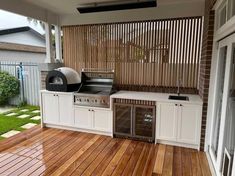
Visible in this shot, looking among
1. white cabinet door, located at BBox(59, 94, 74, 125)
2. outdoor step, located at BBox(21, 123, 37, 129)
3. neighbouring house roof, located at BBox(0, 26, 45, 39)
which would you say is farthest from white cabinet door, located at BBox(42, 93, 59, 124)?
neighbouring house roof, located at BBox(0, 26, 45, 39)

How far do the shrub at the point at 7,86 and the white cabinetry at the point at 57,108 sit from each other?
224cm

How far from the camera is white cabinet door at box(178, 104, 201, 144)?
3.04 meters

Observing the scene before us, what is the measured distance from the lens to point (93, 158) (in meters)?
2.88

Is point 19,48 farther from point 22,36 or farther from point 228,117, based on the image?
point 228,117

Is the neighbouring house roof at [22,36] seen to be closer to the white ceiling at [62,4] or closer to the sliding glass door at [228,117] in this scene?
the white ceiling at [62,4]

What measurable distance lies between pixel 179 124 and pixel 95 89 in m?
1.88

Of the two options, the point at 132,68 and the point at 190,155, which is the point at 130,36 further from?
the point at 190,155

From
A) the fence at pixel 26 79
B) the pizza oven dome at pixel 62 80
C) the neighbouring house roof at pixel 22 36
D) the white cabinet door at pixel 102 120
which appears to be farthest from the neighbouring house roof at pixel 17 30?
the white cabinet door at pixel 102 120

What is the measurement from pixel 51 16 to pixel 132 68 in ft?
7.17

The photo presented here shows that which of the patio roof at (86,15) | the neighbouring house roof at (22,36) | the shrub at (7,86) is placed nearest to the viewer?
the patio roof at (86,15)

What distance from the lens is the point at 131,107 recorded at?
3.40m

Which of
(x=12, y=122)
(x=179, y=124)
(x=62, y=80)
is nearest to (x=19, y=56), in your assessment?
(x=12, y=122)

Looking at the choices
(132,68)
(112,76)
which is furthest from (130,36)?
(112,76)

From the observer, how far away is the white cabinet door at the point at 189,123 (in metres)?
3.04
